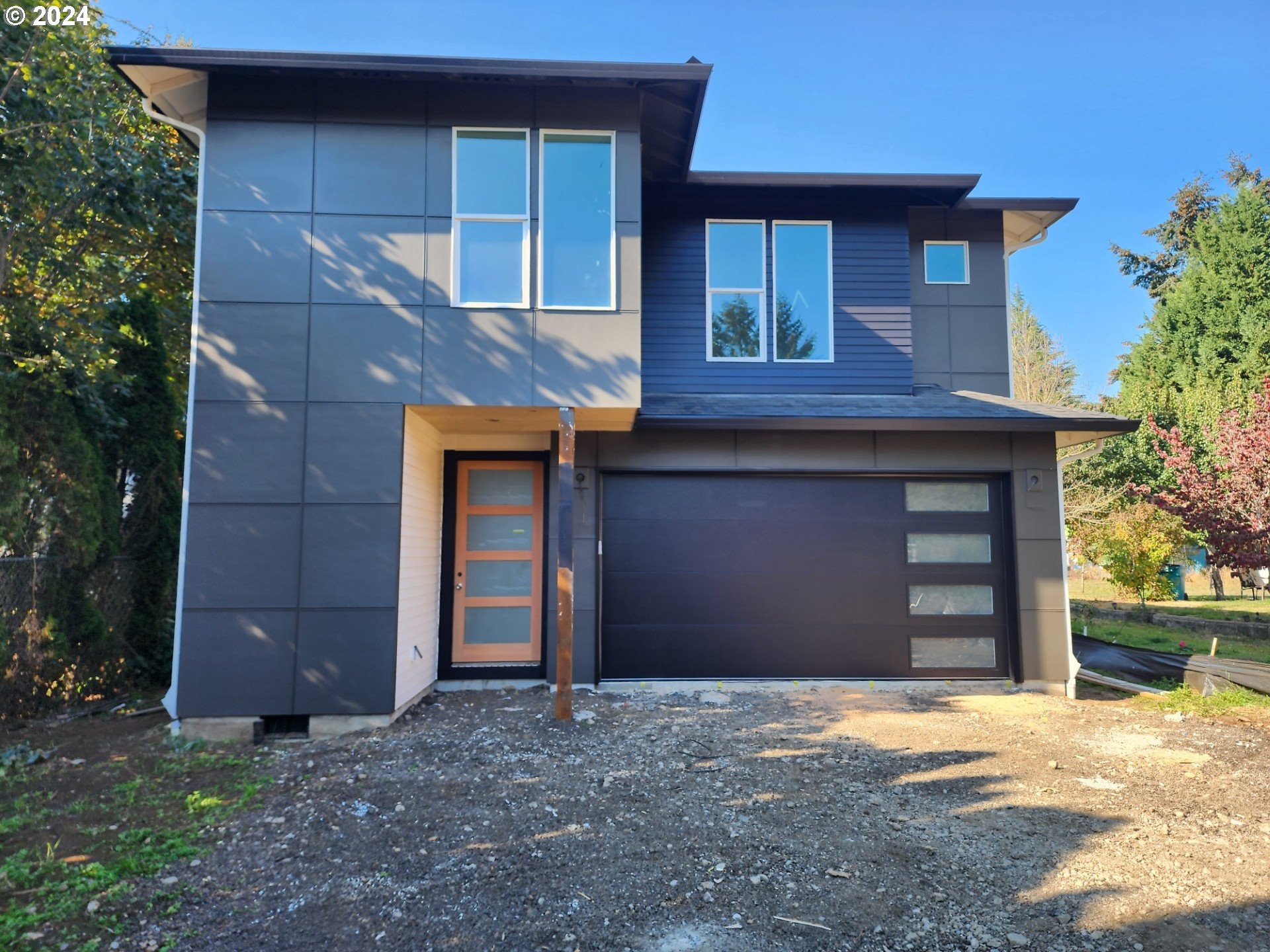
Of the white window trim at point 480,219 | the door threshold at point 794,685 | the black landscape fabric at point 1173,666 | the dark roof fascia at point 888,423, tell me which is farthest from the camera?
the door threshold at point 794,685

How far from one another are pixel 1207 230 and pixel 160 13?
869 inches

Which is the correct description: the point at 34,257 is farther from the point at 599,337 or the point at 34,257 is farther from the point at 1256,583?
the point at 1256,583

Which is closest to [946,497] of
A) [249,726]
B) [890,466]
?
[890,466]

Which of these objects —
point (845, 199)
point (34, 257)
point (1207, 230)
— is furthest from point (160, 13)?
point (1207, 230)

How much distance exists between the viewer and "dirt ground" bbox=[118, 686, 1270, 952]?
2.57 metres

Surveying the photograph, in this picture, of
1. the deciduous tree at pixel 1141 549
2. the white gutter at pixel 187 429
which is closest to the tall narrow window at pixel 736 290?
the white gutter at pixel 187 429

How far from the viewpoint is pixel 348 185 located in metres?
5.55

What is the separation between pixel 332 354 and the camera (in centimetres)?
543

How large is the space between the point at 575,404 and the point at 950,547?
408cm

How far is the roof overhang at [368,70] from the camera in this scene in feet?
17.0

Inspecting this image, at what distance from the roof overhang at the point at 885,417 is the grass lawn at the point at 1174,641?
3636 mm

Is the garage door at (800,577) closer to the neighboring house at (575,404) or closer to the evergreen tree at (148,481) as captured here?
the neighboring house at (575,404)

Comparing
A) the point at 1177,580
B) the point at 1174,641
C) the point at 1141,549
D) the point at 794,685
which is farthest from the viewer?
the point at 1177,580

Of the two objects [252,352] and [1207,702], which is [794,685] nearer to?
[1207,702]
